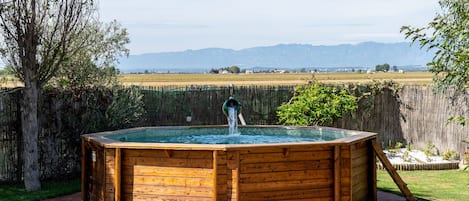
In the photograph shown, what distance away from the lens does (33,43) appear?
319 inches

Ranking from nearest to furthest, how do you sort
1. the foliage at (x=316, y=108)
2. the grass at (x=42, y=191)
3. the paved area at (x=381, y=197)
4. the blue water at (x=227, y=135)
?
the paved area at (x=381, y=197)
the grass at (x=42, y=191)
the blue water at (x=227, y=135)
the foliage at (x=316, y=108)

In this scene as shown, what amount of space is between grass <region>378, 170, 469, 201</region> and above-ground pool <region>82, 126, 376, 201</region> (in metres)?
1.86

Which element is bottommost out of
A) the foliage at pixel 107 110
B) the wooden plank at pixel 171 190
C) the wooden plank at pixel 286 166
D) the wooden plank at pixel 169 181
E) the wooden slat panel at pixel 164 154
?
the wooden plank at pixel 171 190

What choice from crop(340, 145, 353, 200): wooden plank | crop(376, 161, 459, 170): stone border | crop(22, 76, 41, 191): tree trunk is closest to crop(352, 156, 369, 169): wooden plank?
crop(340, 145, 353, 200): wooden plank

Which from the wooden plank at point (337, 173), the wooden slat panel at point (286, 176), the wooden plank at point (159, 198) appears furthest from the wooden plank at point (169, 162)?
the wooden plank at point (337, 173)

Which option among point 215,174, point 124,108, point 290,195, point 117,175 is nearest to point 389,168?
point 290,195

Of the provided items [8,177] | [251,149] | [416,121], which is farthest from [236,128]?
[416,121]

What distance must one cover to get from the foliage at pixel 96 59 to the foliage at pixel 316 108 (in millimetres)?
3637

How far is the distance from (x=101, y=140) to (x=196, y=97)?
16.8ft

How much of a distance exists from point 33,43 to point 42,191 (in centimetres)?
234

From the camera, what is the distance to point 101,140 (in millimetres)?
6785

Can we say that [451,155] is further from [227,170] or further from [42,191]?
[42,191]

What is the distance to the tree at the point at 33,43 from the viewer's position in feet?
26.1

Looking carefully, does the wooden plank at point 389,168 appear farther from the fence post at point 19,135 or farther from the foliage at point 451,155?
the fence post at point 19,135
